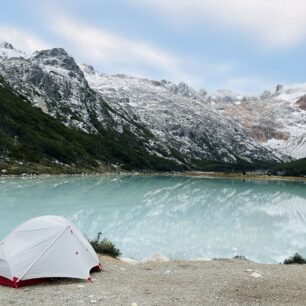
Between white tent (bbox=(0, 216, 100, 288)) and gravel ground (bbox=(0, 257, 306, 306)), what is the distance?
1.53ft

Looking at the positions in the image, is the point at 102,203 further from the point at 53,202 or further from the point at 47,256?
the point at 47,256

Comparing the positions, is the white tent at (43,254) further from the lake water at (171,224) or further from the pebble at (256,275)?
the lake water at (171,224)

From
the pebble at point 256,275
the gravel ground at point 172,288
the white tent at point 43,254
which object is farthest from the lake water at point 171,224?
the white tent at point 43,254

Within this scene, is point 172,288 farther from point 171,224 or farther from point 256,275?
point 171,224

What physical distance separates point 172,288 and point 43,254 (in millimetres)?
5367

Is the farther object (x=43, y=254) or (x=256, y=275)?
(x=256, y=275)

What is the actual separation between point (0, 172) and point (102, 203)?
2010 inches

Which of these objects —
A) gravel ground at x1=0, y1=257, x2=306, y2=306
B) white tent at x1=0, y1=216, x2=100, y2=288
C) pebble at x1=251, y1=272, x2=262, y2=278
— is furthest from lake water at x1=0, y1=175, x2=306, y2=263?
white tent at x1=0, y1=216, x2=100, y2=288

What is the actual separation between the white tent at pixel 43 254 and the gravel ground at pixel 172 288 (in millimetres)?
465

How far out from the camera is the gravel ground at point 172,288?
14422 mm

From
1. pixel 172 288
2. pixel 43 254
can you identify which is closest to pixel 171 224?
pixel 43 254

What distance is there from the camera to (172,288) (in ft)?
53.5

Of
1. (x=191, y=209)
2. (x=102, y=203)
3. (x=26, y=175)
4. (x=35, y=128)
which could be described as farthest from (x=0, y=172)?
(x=35, y=128)

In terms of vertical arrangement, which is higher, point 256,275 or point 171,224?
point 256,275
